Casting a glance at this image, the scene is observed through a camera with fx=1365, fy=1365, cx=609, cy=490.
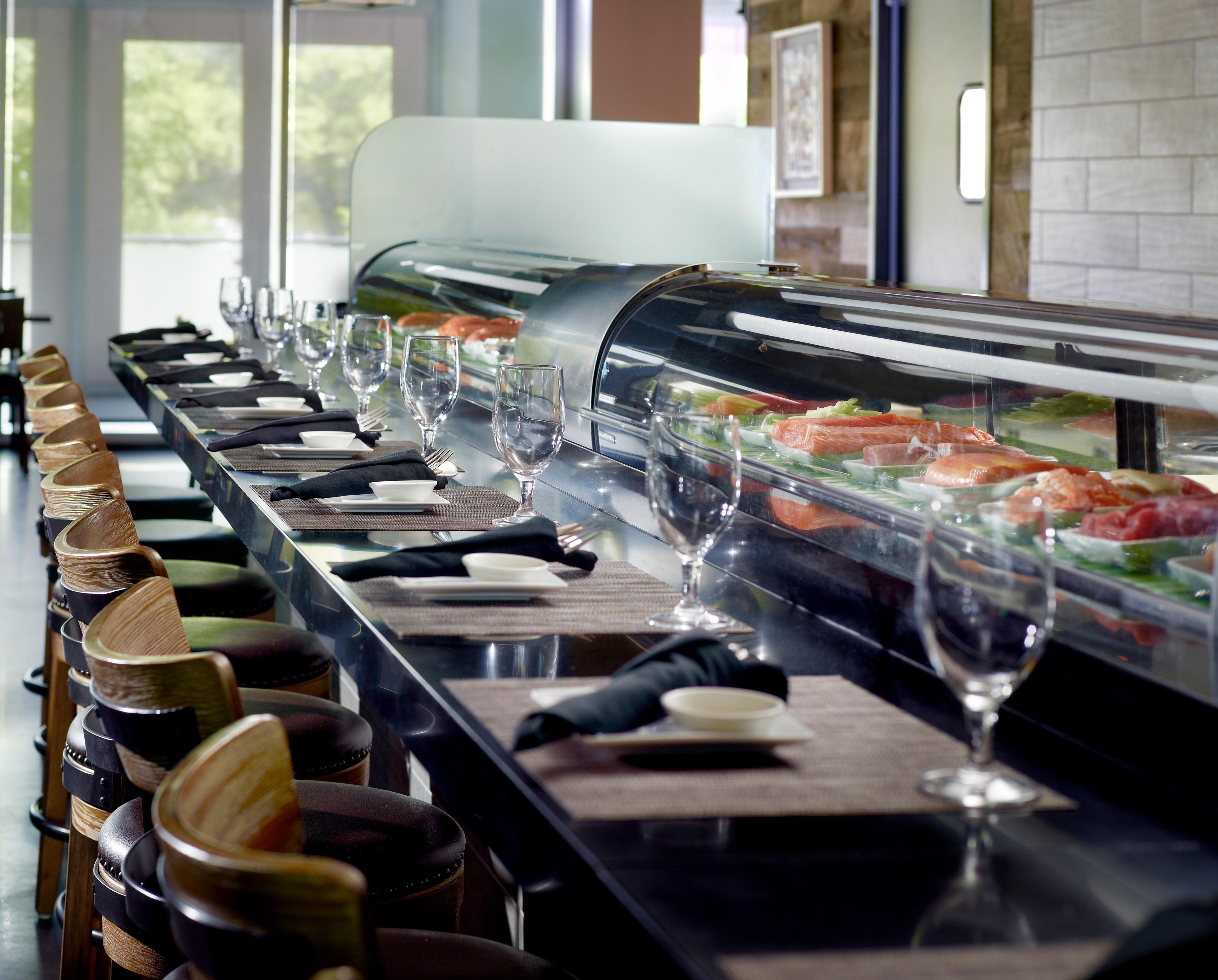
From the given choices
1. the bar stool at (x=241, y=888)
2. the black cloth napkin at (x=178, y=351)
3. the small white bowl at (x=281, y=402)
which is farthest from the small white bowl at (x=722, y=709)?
the black cloth napkin at (x=178, y=351)

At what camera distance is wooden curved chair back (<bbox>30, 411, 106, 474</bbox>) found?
8.13 feet

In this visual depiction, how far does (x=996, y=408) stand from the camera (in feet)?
5.34

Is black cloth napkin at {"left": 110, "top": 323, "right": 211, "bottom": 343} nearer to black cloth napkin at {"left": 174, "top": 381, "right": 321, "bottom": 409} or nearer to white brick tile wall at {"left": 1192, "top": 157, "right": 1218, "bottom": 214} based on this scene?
black cloth napkin at {"left": 174, "top": 381, "right": 321, "bottom": 409}

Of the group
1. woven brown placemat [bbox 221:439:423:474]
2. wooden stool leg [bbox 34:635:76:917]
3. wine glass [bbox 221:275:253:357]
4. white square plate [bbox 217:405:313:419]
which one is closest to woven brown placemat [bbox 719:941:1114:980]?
woven brown placemat [bbox 221:439:423:474]

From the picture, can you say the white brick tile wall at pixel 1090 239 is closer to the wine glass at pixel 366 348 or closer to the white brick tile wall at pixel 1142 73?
the white brick tile wall at pixel 1142 73

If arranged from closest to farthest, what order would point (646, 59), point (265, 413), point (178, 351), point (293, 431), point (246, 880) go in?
1. point (246, 880)
2. point (293, 431)
3. point (265, 413)
4. point (178, 351)
5. point (646, 59)

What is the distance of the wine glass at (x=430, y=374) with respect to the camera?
2021mm

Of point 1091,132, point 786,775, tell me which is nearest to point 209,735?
point 786,775

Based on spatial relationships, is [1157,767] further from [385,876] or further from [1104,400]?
[385,876]

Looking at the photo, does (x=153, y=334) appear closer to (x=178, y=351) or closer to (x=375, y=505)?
(x=178, y=351)

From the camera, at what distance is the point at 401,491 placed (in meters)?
1.76

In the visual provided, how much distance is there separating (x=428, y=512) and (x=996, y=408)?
2.33 feet

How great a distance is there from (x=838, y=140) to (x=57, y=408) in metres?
4.80

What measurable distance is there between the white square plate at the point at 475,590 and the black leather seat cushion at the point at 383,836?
36 cm
